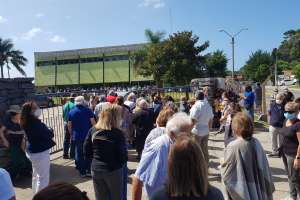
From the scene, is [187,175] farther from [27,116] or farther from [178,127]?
[27,116]

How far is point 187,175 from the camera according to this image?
274 centimetres

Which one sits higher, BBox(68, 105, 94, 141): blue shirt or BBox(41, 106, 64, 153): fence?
BBox(68, 105, 94, 141): blue shirt

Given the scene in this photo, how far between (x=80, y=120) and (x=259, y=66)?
63.5 metres

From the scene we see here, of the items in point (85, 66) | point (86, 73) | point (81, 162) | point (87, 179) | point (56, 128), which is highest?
point (85, 66)

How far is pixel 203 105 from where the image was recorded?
8.24 meters

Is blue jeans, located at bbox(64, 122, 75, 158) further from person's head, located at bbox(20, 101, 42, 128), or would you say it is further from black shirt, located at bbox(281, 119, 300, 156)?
black shirt, located at bbox(281, 119, 300, 156)

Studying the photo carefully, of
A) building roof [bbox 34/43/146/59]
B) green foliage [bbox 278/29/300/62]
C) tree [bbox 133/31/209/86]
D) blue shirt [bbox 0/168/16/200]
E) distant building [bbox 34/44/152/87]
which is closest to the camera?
blue shirt [bbox 0/168/16/200]

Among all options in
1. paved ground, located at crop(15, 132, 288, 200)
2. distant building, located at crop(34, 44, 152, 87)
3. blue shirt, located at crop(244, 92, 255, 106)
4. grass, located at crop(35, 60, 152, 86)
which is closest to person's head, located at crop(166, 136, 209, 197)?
paved ground, located at crop(15, 132, 288, 200)

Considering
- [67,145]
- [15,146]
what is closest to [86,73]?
[67,145]

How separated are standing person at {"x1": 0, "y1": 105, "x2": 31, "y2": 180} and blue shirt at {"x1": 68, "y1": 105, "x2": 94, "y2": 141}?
1.02 metres

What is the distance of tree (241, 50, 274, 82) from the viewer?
63906 mm

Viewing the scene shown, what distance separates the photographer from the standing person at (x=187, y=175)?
8.98 ft

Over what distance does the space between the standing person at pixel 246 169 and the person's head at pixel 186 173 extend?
177 cm

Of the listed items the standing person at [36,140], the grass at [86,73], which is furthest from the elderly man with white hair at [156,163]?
the grass at [86,73]
